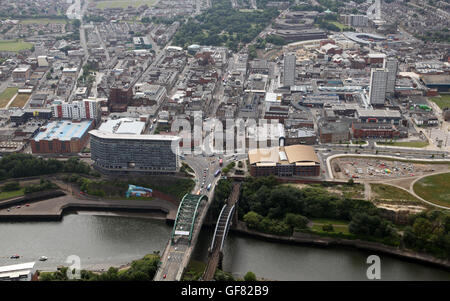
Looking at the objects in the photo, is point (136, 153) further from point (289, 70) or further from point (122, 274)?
point (289, 70)

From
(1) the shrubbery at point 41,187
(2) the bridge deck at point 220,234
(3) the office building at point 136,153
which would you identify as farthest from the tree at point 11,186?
(2) the bridge deck at point 220,234

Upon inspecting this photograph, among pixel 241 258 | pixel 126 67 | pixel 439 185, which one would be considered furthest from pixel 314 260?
pixel 126 67

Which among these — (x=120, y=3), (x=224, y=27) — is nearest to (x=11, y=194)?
(x=224, y=27)

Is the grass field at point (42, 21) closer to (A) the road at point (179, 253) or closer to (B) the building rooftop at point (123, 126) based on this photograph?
(B) the building rooftop at point (123, 126)

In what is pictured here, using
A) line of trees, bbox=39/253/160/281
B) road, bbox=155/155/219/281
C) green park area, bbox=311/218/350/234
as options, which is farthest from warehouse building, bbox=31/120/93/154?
green park area, bbox=311/218/350/234

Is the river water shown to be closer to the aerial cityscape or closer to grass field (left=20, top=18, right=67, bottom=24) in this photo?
the aerial cityscape

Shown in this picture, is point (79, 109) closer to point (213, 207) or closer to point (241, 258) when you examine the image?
point (213, 207)
